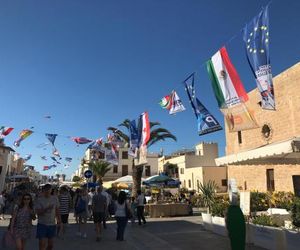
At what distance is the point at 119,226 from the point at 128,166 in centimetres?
6025

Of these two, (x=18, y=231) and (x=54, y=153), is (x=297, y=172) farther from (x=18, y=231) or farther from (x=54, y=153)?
(x=54, y=153)

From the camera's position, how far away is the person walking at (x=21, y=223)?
7.14 meters

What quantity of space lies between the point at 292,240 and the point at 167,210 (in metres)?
13.5

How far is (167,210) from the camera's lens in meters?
21.7

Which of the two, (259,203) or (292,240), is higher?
(259,203)

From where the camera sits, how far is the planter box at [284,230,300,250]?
839cm

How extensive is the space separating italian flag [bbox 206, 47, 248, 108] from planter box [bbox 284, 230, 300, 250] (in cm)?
345

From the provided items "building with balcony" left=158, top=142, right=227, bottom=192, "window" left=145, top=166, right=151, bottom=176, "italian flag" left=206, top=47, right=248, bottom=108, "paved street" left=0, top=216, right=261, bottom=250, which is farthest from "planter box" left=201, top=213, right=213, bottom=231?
"window" left=145, top=166, right=151, bottom=176

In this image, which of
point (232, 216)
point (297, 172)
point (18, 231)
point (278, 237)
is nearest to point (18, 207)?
point (18, 231)

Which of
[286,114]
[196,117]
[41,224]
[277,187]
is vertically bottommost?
[41,224]

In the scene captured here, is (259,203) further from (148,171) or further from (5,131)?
(148,171)

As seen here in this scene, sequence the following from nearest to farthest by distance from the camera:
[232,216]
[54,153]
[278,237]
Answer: [232,216]
[278,237]
[54,153]

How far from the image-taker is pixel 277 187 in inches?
854

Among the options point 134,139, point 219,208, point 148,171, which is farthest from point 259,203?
point 148,171
